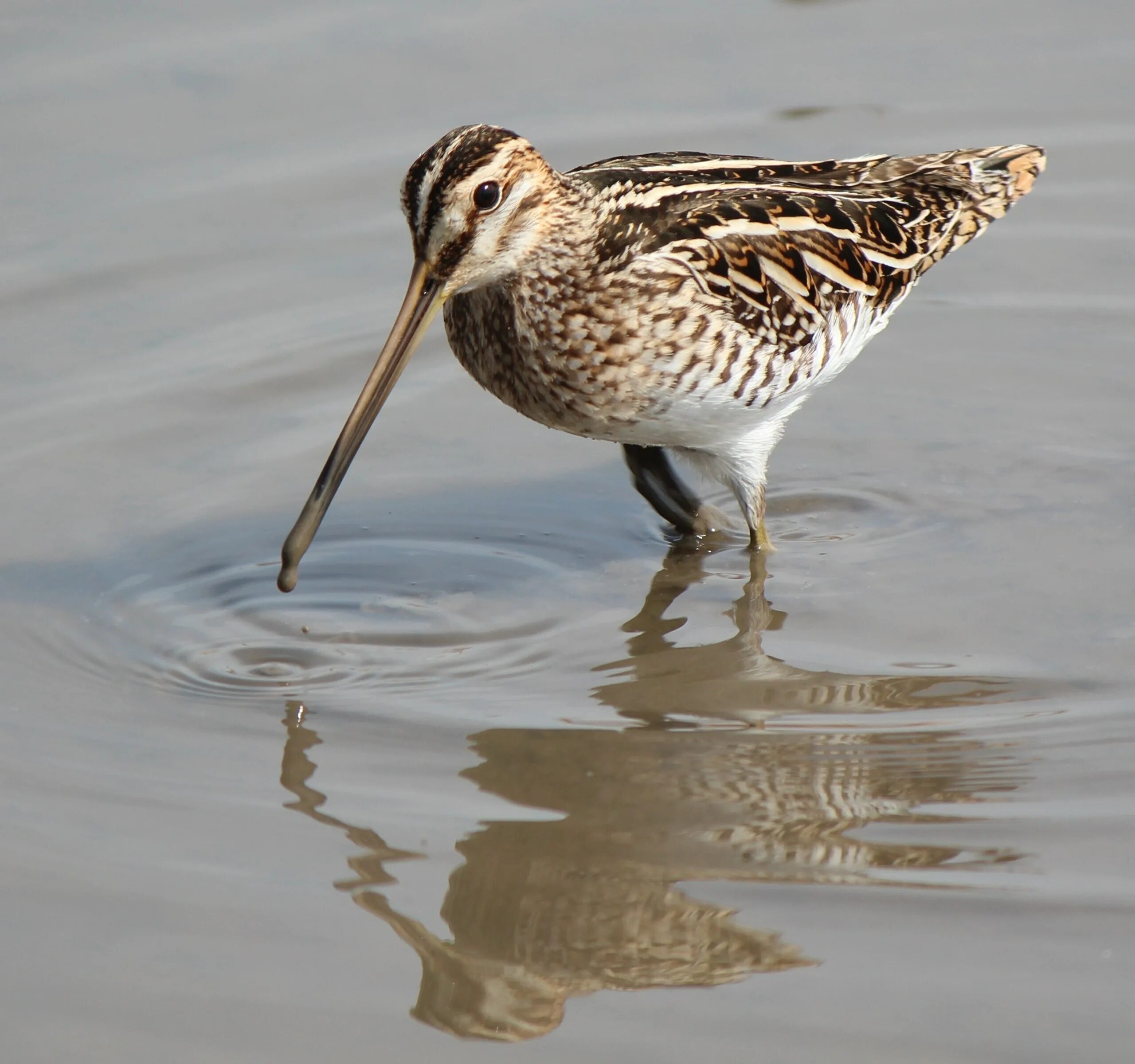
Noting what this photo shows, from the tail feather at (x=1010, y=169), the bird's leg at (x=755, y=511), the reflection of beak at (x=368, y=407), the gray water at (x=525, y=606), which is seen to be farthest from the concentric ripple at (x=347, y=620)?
the tail feather at (x=1010, y=169)

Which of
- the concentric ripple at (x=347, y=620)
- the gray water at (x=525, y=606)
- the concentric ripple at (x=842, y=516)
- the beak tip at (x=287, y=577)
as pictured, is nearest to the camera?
the gray water at (x=525, y=606)

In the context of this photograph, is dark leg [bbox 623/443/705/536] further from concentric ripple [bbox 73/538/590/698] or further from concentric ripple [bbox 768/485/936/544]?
concentric ripple [bbox 73/538/590/698]

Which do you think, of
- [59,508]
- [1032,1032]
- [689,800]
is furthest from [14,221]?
[1032,1032]

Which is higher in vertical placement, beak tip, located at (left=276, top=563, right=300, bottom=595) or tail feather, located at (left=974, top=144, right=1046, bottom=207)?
tail feather, located at (left=974, top=144, right=1046, bottom=207)

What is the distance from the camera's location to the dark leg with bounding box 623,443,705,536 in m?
7.12

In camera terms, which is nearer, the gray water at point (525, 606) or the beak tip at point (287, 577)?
the gray water at point (525, 606)

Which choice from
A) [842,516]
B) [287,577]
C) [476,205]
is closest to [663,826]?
[287,577]

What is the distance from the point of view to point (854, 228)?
6848 mm

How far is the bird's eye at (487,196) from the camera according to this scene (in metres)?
5.75

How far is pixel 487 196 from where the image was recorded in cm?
578

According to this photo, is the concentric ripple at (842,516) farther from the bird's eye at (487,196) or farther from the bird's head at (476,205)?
the bird's eye at (487,196)

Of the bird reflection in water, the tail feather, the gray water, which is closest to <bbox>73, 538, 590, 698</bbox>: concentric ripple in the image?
the gray water

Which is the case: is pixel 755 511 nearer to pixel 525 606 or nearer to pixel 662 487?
pixel 662 487

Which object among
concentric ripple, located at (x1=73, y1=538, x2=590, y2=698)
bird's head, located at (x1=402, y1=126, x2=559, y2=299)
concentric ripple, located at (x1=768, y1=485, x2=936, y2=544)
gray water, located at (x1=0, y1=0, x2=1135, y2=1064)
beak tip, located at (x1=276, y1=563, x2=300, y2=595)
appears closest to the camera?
gray water, located at (x1=0, y1=0, x2=1135, y2=1064)
